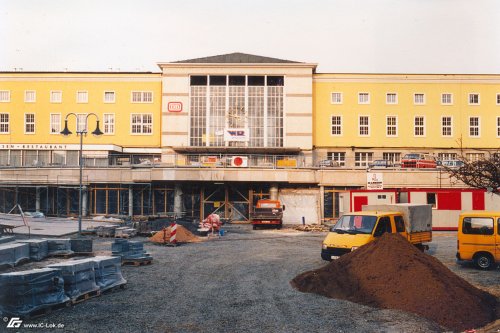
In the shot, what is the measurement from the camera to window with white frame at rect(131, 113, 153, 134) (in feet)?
172

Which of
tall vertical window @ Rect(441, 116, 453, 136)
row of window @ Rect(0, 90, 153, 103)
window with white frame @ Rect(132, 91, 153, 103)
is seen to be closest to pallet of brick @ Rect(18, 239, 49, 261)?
window with white frame @ Rect(132, 91, 153, 103)

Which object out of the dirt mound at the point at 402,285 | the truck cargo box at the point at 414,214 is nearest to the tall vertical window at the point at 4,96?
the truck cargo box at the point at 414,214

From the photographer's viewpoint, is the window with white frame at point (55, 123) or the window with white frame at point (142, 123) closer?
the window with white frame at point (55, 123)

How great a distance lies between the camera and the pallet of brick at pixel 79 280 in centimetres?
1221

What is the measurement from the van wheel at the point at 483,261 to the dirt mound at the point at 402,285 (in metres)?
4.73

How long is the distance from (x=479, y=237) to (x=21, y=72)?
50.3 metres

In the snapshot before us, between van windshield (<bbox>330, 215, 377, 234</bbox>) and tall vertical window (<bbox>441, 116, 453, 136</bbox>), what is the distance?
37.7 meters

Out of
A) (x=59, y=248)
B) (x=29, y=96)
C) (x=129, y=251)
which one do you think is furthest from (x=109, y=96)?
(x=129, y=251)

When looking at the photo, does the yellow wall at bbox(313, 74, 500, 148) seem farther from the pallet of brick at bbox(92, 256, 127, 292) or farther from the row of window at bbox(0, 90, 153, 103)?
the pallet of brick at bbox(92, 256, 127, 292)

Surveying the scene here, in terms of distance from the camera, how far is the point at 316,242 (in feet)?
92.1

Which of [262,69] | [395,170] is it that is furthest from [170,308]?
[262,69]

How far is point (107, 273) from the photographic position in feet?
45.8

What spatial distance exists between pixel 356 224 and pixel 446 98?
129 feet

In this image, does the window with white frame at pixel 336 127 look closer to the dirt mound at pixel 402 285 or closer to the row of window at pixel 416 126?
the row of window at pixel 416 126
